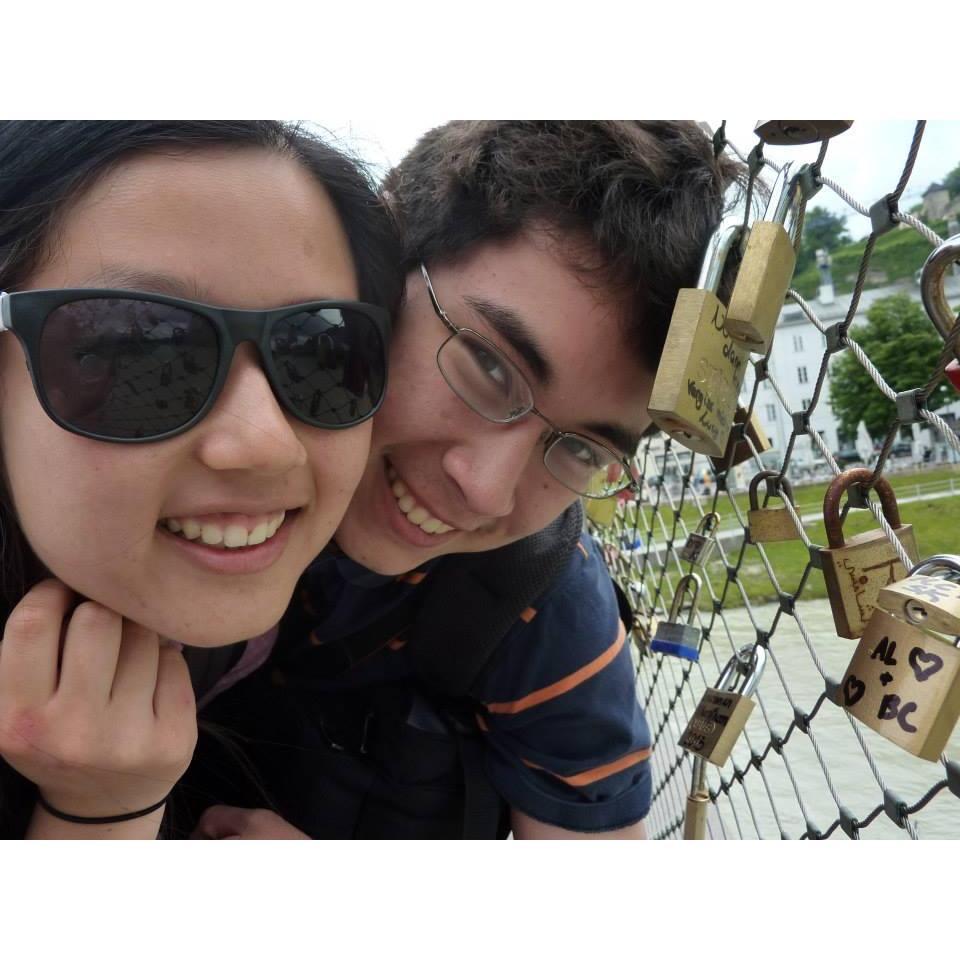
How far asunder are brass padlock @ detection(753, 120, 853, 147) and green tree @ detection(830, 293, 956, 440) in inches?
7.0

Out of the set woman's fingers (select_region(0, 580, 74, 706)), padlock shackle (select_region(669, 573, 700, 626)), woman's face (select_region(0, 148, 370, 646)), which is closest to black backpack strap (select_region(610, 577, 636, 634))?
padlock shackle (select_region(669, 573, 700, 626))

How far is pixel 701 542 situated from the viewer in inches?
50.0

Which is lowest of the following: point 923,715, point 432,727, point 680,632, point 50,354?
point 432,727

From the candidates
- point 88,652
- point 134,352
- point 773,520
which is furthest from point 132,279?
point 773,520

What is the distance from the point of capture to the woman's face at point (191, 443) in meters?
0.54

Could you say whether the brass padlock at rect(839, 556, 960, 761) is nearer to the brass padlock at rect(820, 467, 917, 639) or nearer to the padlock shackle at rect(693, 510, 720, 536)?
the brass padlock at rect(820, 467, 917, 639)

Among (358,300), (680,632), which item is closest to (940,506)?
(680,632)

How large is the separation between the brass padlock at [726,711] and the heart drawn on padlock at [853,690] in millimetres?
267

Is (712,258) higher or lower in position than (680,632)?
higher

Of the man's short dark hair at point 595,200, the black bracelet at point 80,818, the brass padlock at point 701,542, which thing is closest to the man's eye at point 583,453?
the man's short dark hair at point 595,200

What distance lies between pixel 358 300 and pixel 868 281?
0.49m

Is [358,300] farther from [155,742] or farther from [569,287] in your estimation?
[155,742]

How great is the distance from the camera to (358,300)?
26.9 inches

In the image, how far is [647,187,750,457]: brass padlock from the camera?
662 millimetres
